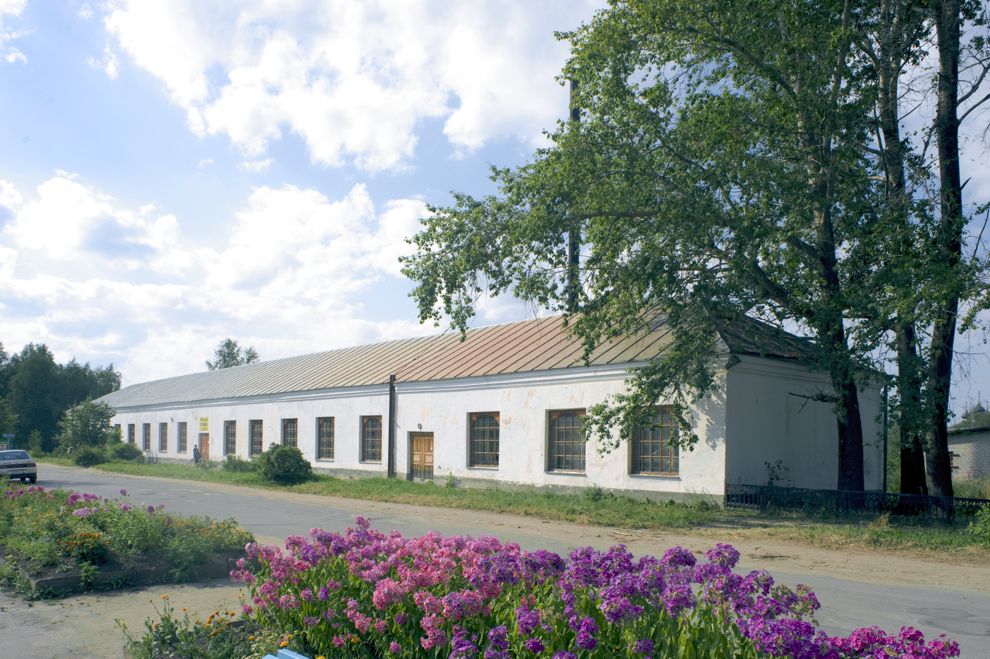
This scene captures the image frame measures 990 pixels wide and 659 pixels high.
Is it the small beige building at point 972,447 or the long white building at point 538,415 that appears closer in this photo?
the long white building at point 538,415

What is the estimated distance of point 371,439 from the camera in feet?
101

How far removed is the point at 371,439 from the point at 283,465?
11.1 feet

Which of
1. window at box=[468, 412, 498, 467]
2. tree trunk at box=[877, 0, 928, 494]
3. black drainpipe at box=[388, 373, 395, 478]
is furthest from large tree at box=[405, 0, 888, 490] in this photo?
black drainpipe at box=[388, 373, 395, 478]

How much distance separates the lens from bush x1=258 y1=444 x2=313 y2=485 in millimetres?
29188

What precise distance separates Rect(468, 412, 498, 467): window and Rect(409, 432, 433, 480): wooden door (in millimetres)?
2201

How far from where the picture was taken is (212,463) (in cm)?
4022

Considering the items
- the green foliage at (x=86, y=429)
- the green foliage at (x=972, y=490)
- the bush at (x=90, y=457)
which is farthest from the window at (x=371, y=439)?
the green foliage at (x=86, y=429)

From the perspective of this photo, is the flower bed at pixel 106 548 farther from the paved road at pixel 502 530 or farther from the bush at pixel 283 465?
the bush at pixel 283 465

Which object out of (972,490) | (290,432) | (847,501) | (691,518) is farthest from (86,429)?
(972,490)

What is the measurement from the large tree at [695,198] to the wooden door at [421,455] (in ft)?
31.9

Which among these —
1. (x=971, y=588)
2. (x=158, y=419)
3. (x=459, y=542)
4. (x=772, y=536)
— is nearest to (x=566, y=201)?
(x=772, y=536)

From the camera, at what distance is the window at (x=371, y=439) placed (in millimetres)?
30328

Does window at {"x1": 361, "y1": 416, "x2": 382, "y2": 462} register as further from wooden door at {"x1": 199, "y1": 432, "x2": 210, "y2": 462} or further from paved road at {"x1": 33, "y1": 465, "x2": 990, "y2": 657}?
wooden door at {"x1": 199, "y1": 432, "x2": 210, "y2": 462}

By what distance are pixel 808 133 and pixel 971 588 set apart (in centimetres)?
983
